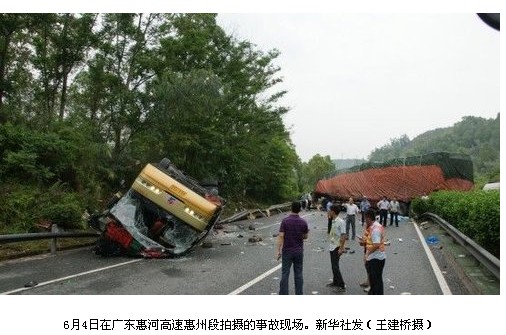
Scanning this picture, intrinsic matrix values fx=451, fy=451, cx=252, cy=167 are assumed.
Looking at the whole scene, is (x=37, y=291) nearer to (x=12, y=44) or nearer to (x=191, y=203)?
(x=191, y=203)

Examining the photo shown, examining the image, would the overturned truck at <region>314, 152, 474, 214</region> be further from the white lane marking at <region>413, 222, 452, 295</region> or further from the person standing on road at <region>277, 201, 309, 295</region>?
the person standing on road at <region>277, 201, 309, 295</region>

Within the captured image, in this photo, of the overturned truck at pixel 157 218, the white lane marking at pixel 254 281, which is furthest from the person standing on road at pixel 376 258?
the overturned truck at pixel 157 218

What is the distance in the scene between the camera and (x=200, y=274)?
9.32 metres

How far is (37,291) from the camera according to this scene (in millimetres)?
7617

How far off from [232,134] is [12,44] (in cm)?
1234

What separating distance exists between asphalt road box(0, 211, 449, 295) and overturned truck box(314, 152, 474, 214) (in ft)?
62.9

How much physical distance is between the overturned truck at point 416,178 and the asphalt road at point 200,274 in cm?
1917

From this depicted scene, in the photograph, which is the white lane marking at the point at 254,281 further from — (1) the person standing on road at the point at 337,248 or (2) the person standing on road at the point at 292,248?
(1) the person standing on road at the point at 337,248

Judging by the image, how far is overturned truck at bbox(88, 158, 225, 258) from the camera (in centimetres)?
1119

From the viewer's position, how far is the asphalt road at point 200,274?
25.8 feet

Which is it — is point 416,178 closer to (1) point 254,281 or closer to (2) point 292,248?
(1) point 254,281

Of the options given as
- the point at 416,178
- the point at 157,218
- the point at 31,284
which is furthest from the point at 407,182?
the point at 31,284

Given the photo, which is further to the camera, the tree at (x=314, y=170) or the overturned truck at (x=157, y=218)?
the tree at (x=314, y=170)

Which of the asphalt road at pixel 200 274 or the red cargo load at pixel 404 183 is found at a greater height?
the red cargo load at pixel 404 183
